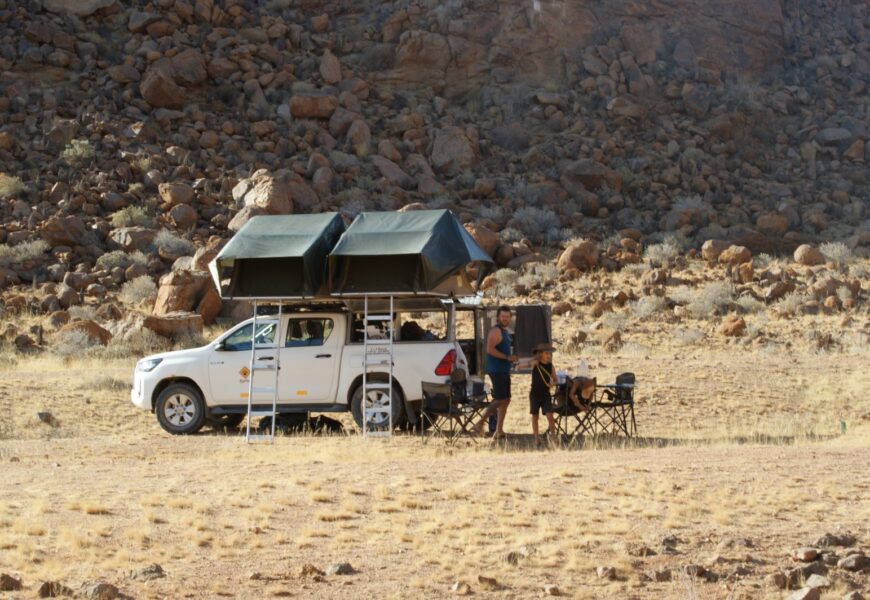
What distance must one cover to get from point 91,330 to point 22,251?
8.19 meters

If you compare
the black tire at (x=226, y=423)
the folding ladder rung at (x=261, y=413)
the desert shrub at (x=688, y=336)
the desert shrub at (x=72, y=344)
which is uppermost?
the desert shrub at (x=688, y=336)

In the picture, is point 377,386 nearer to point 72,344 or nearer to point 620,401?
point 620,401

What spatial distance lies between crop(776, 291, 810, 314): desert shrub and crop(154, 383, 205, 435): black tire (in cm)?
1600

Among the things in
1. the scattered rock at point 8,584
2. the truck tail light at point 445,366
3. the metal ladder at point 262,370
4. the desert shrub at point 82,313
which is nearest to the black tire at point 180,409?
the metal ladder at point 262,370

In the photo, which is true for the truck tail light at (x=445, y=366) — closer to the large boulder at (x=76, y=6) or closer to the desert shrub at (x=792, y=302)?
the desert shrub at (x=792, y=302)

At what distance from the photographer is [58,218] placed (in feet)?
114

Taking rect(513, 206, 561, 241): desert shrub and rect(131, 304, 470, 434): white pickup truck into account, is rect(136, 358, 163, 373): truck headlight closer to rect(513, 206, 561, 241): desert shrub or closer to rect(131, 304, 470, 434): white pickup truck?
rect(131, 304, 470, 434): white pickup truck

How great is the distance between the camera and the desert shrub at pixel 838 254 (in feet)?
111

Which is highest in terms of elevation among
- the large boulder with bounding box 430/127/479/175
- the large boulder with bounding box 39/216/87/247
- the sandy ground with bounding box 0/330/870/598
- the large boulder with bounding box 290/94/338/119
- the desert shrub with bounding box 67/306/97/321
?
the large boulder with bounding box 290/94/338/119

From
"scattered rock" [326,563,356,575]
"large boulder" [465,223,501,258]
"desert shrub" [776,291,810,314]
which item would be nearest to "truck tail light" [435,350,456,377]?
"scattered rock" [326,563,356,575]

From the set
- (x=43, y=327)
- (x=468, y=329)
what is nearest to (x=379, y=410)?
(x=468, y=329)

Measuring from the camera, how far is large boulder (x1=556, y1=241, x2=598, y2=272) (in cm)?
3322

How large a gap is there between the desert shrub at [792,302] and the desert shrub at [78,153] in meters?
21.1

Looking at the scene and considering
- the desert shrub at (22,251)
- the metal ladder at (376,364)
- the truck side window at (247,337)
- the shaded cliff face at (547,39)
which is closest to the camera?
the metal ladder at (376,364)
